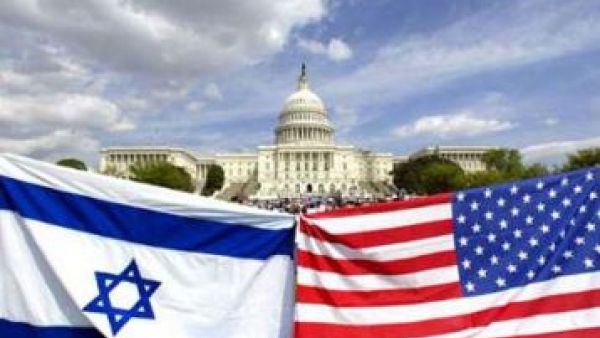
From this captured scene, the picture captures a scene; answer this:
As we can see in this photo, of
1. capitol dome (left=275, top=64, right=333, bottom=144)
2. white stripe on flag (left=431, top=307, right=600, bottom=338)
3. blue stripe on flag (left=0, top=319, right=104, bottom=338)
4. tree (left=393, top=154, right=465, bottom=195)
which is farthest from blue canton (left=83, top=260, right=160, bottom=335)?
capitol dome (left=275, top=64, right=333, bottom=144)

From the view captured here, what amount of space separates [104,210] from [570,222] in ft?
7.79

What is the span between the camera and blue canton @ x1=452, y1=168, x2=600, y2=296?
3.75 meters

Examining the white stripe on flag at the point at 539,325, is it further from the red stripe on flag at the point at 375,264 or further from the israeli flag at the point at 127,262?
the israeli flag at the point at 127,262

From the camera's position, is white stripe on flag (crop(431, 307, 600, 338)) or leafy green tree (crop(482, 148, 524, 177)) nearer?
white stripe on flag (crop(431, 307, 600, 338))

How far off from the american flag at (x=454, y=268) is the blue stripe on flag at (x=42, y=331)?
101 centimetres

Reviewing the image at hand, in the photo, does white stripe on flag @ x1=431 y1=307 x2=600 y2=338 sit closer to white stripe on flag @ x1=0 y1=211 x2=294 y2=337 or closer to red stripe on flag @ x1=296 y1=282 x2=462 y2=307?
red stripe on flag @ x1=296 y1=282 x2=462 y2=307

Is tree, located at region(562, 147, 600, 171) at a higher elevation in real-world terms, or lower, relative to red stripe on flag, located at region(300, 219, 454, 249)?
higher

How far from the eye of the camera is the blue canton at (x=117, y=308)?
3.33 m

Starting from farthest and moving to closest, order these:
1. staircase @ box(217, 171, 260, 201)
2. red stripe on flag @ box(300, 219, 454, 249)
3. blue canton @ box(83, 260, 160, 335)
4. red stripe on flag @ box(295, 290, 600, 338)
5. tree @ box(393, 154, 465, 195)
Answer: staircase @ box(217, 171, 260, 201), tree @ box(393, 154, 465, 195), red stripe on flag @ box(300, 219, 454, 249), red stripe on flag @ box(295, 290, 600, 338), blue canton @ box(83, 260, 160, 335)

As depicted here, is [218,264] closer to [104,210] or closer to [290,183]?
[104,210]

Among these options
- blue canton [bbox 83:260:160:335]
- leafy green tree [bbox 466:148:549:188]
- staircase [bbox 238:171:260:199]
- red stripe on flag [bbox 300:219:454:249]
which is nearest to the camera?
blue canton [bbox 83:260:160:335]

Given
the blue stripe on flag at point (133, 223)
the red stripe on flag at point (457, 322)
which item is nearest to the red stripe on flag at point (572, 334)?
the red stripe on flag at point (457, 322)

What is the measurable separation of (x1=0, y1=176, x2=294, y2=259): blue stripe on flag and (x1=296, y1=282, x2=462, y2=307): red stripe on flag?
336 mm

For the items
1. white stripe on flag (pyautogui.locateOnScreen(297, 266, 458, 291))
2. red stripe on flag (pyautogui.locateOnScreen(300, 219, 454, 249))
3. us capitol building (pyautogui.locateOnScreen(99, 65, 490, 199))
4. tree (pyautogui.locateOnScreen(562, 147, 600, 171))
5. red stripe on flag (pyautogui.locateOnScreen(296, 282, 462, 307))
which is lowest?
red stripe on flag (pyautogui.locateOnScreen(296, 282, 462, 307))
